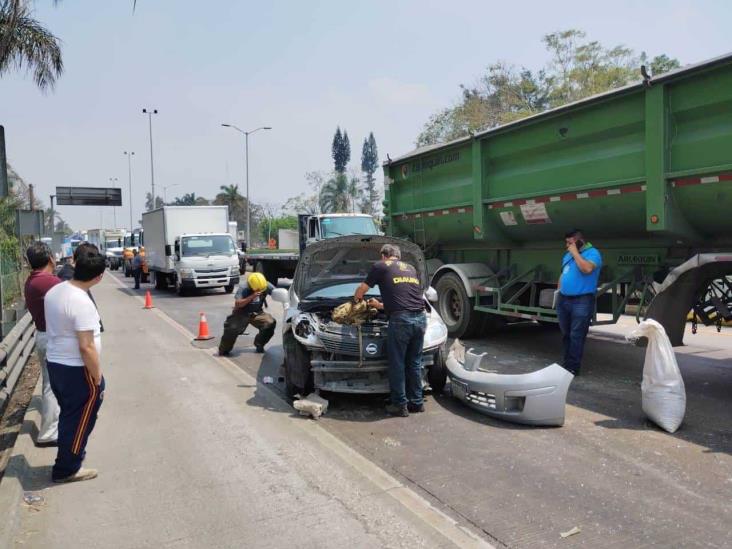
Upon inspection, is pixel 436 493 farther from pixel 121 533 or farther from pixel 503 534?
pixel 121 533

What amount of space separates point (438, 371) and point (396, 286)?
1229mm

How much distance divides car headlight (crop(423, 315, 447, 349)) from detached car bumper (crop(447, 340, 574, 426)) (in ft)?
1.54

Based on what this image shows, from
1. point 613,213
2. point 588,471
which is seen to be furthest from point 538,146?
point 588,471

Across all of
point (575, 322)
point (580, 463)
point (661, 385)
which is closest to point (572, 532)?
point (580, 463)

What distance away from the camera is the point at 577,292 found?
7.04 metres

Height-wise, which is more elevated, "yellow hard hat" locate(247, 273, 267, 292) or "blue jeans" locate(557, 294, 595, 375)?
"yellow hard hat" locate(247, 273, 267, 292)

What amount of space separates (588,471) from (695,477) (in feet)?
2.29

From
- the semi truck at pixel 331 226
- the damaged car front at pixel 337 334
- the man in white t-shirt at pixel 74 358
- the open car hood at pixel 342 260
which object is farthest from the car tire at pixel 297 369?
the semi truck at pixel 331 226

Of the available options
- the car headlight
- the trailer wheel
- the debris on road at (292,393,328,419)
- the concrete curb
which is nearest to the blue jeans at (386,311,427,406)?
the car headlight

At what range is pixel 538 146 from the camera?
8.04m

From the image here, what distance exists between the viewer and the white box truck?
19.3 metres

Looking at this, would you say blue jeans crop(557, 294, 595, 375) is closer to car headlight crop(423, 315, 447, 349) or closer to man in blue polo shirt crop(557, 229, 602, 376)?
man in blue polo shirt crop(557, 229, 602, 376)

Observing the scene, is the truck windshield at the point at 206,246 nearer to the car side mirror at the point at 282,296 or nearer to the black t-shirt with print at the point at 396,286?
the car side mirror at the point at 282,296

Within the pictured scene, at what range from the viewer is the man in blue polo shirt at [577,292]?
701 cm
